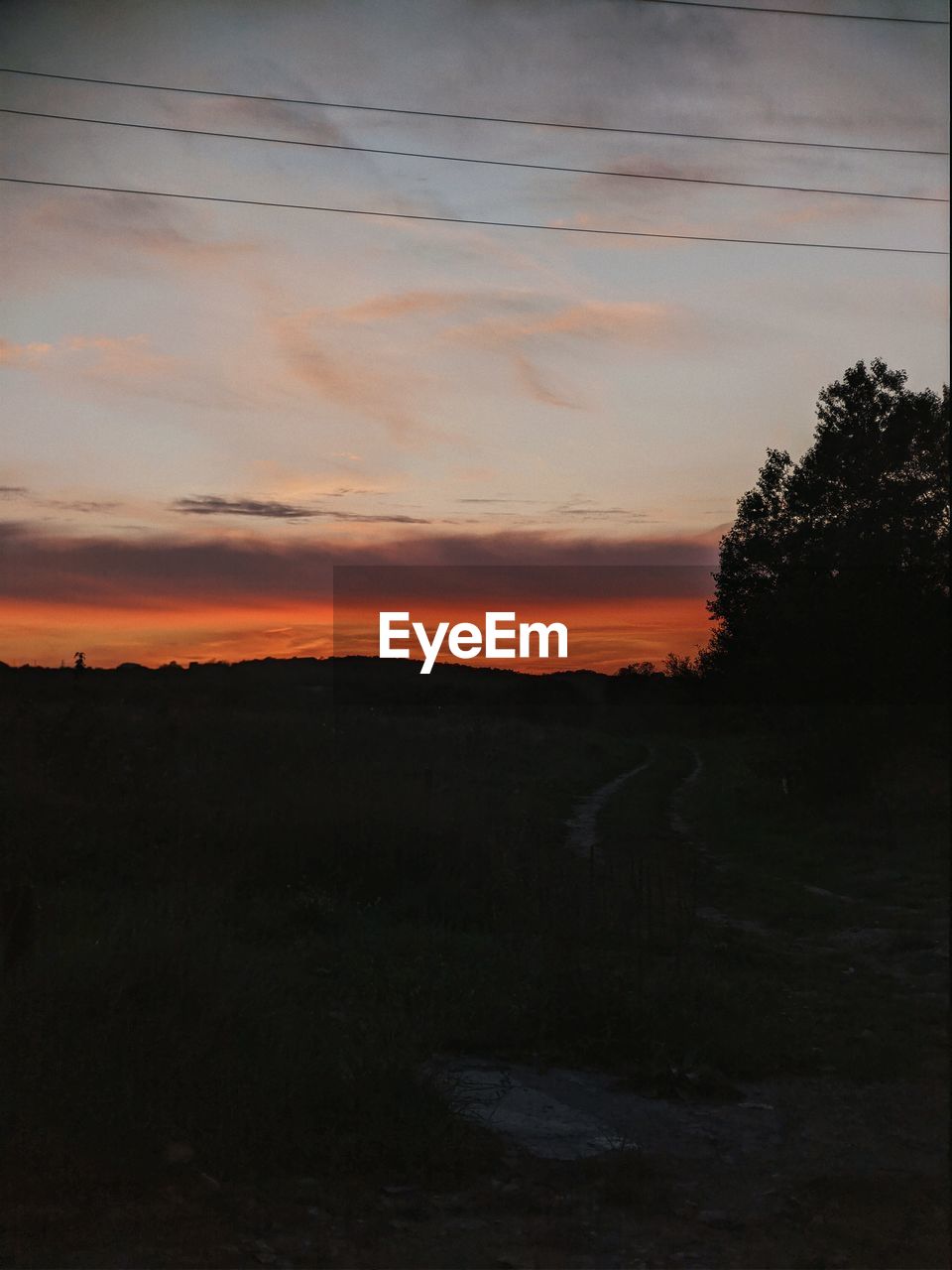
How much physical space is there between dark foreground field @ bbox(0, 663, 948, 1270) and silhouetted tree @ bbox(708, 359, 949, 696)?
148 inches

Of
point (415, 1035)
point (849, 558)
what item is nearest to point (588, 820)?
point (849, 558)

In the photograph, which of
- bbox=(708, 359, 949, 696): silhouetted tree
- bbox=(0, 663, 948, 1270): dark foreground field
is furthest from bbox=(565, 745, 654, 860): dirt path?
bbox=(708, 359, 949, 696): silhouetted tree

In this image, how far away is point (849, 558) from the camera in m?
20.2

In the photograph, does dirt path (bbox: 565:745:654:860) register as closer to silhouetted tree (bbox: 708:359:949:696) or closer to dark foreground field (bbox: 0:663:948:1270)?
dark foreground field (bbox: 0:663:948:1270)

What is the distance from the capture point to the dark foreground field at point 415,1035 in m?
4.73

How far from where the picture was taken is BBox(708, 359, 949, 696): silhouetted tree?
56.2 feet

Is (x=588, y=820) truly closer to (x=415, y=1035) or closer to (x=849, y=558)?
(x=849, y=558)

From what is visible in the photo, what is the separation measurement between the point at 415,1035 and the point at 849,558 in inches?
621

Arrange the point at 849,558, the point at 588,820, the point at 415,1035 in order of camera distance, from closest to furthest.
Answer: the point at 415,1035, the point at 849,558, the point at 588,820

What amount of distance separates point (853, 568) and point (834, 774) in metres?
3.73

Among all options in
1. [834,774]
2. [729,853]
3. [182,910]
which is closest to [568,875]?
[182,910]

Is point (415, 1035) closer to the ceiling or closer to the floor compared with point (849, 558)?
closer to the floor

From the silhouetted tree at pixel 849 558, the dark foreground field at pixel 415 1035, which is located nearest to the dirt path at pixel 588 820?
the dark foreground field at pixel 415 1035

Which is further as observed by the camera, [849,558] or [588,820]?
[588,820]
